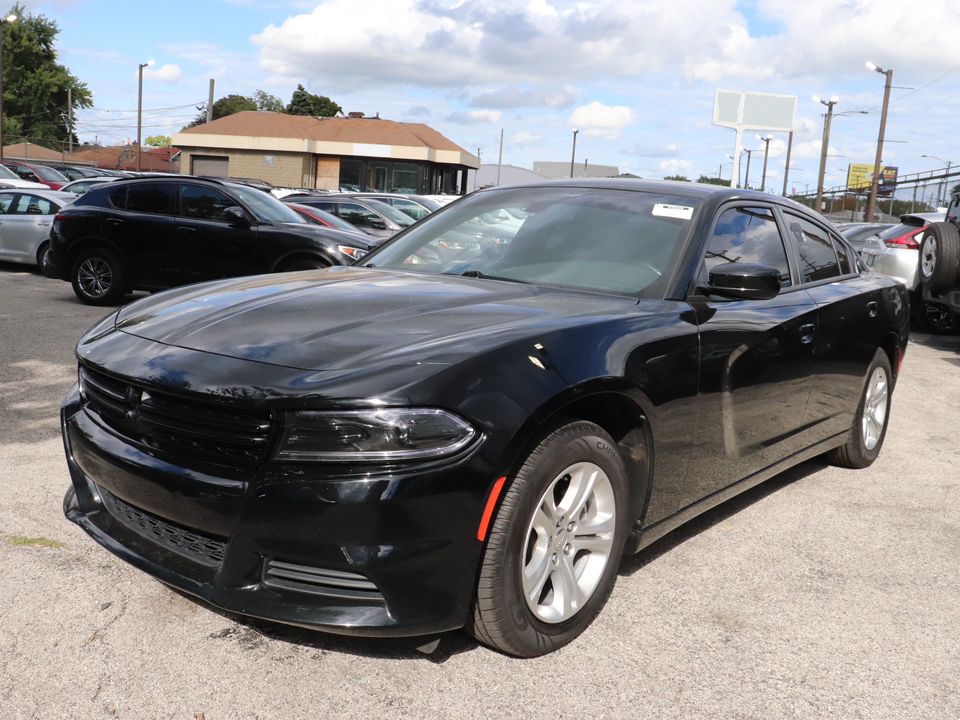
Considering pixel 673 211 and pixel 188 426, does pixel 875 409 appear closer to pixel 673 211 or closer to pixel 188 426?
pixel 673 211

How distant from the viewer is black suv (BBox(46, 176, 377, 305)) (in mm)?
10438

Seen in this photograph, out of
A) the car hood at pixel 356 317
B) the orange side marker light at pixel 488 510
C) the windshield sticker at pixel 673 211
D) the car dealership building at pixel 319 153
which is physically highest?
the car dealership building at pixel 319 153

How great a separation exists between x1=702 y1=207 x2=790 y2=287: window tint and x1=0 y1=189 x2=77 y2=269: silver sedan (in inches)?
506

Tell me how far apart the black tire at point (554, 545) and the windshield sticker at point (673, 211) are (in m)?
1.25

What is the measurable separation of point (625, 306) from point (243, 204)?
8.22 metres

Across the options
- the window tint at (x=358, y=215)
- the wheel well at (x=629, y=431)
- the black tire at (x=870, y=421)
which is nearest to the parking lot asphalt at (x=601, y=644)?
the wheel well at (x=629, y=431)

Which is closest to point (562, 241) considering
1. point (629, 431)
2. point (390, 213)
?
point (629, 431)

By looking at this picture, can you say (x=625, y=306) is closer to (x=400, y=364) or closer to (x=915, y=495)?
(x=400, y=364)

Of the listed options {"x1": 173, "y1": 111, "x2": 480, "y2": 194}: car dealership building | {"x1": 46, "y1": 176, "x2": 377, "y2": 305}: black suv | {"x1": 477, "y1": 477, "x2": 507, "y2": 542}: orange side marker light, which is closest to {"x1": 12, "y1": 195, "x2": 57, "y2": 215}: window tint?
{"x1": 46, "y1": 176, "x2": 377, "y2": 305}: black suv

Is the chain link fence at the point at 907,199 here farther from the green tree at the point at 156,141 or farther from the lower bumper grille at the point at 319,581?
the green tree at the point at 156,141

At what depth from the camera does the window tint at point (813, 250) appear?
4.57 metres

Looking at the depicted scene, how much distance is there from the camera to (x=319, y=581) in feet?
8.12

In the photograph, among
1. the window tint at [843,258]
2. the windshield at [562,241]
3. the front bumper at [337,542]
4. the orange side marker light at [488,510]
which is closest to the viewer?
the front bumper at [337,542]

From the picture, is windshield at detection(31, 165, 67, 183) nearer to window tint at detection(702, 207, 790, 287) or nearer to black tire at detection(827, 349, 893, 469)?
black tire at detection(827, 349, 893, 469)
